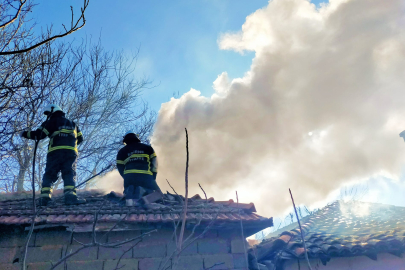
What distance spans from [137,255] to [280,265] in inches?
131

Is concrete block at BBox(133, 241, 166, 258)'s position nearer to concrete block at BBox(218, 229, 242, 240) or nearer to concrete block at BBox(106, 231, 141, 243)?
concrete block at BBox(106, 231, 141, 243)

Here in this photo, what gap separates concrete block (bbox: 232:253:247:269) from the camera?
197 inches

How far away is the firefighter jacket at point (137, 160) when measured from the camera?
21.1 ft

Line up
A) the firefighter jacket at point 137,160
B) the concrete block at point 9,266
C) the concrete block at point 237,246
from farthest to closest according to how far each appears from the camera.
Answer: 1. the firefighter jacket at point 137,160
2. the concrete block at point 237,246
3. the concrete block at point 9,266

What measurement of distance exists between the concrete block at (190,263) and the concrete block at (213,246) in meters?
0.14

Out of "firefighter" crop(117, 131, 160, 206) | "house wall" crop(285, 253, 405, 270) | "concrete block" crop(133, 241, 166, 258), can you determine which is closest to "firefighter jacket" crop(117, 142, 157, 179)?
"firefighter" crop(117, 131, 160, 206)

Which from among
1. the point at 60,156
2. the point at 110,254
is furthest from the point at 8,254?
the point at 60,156

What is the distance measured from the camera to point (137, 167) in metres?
6.43

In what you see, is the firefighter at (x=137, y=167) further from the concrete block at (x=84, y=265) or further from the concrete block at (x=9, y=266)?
the concrete block at (x=9, y=266)

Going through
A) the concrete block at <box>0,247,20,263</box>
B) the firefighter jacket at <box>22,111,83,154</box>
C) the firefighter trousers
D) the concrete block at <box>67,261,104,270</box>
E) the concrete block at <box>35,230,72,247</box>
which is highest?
the firefighter jacket at <box>22,111,83,154</box>

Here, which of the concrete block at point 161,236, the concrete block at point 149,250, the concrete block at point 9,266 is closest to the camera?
the concrete block at point 9,266

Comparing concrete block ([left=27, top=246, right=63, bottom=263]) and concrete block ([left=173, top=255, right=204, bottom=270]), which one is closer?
concrete block ([left=27, top=246, right=63, bottom=263])

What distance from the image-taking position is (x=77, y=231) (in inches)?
177

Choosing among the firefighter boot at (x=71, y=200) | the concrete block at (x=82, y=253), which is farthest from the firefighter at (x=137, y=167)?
the concrete block at (x=82, y=253)
